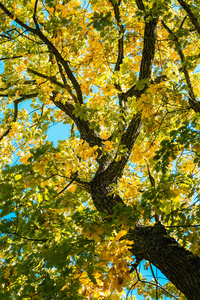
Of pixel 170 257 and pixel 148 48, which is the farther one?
pixel 148 48

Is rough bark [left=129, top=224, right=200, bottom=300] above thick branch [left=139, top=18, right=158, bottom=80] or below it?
below

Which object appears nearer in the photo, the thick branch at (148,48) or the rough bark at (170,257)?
the rough bark at (170,257)

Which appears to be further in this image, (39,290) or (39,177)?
(39,177)

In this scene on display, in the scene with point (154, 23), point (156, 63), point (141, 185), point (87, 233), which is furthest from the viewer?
point (156, 63)

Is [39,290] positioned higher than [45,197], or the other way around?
[45,197]

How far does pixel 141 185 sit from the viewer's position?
15.8ft

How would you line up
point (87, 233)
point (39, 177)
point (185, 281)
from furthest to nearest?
point (39, 177)
point (185, 281)
point (87, 233)

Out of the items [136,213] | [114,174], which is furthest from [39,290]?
[114,174]

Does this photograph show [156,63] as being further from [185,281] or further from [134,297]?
[134,297]

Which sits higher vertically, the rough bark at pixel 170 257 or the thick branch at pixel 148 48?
the thick branch at pixel 148 48

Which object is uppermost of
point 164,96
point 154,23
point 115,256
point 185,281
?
point 154,23

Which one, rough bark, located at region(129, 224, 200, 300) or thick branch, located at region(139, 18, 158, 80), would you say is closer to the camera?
rough bark, located at region(129, 224, 200, 300)

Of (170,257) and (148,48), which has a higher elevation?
(148,48)

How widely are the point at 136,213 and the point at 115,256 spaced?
0.43 m
